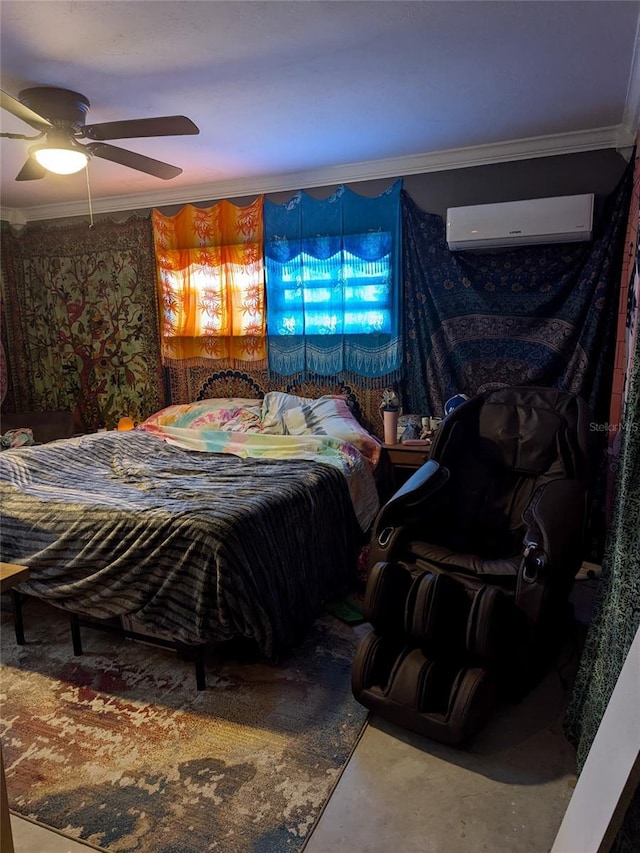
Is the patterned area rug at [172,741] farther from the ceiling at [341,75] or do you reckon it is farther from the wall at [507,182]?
the ceiling at [341,75]

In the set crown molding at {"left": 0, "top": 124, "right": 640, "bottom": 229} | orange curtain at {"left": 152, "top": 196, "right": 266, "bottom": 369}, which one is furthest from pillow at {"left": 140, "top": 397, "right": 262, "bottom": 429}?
crown molding at {"left": 0, "top": 124, "right": 640, "bottom": 229}

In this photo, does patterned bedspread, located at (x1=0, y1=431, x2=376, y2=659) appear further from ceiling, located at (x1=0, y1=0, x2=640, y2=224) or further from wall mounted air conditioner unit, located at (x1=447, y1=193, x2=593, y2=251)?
ceiling, located at (x1=0, y1=0, x2=640, y2=224)

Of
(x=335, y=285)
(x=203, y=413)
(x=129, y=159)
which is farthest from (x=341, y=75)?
(x=203, y=413)

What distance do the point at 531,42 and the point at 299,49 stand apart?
2.98 feet

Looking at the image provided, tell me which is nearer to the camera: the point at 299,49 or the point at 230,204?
the point at 299,49

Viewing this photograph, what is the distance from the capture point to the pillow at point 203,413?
157 inches

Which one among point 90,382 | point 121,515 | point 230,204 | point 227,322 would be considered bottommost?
point 121,515

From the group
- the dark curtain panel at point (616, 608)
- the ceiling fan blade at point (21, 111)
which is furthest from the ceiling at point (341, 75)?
the dark curtain panel at point (616, 608)

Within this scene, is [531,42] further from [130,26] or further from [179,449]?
[179,449]

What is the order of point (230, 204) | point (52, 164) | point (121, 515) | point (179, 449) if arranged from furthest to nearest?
point (230, 204) < point (179, 449) < point (52, 164) < point (121, 515)

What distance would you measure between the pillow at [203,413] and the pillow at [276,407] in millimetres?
82

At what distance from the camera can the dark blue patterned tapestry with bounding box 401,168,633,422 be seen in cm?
312

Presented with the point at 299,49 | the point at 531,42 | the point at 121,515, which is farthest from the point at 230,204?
the point at 121,515

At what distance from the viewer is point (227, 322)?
4.23m
